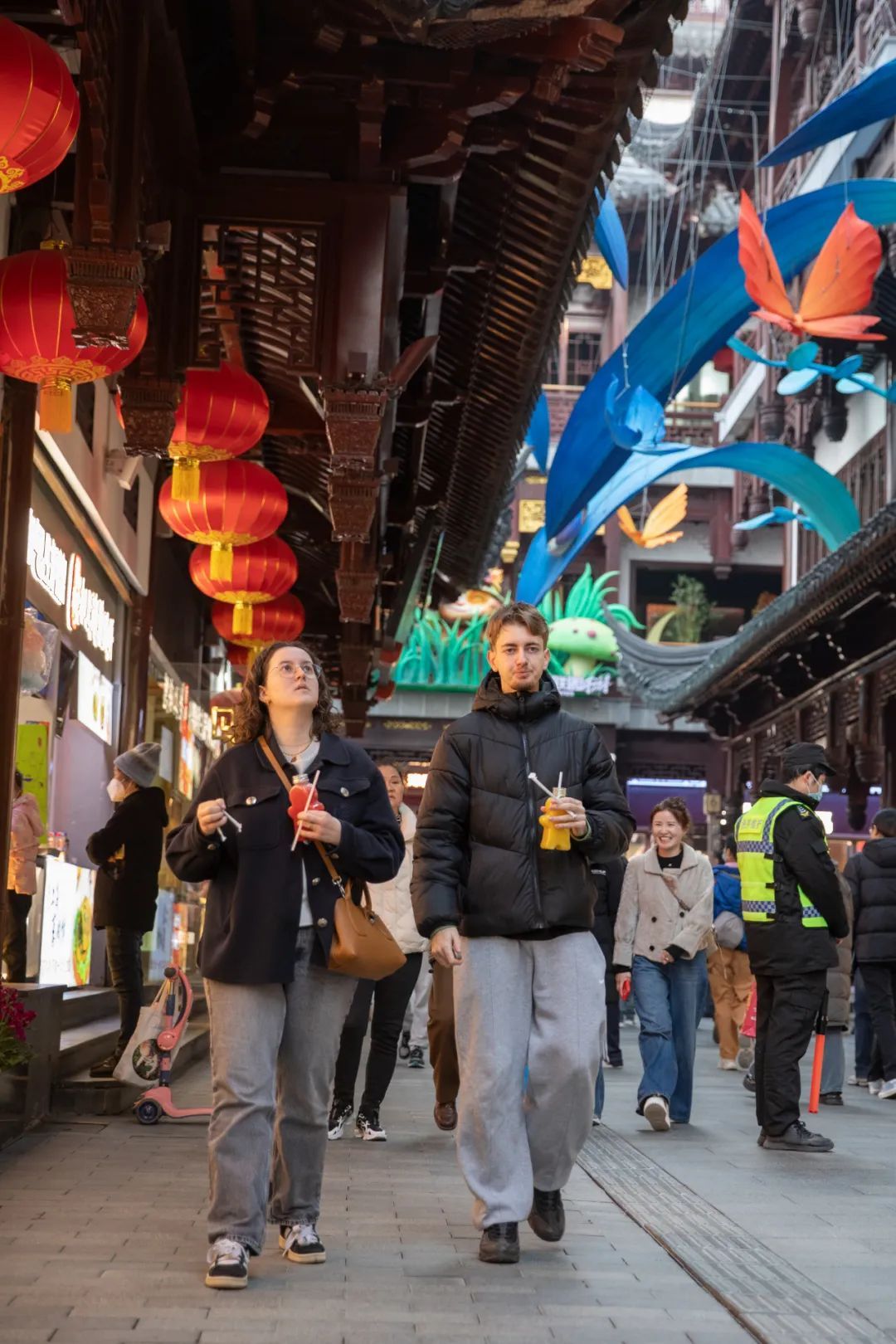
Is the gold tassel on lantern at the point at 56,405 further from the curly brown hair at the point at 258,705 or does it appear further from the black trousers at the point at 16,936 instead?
the black trousers at the point at 16,936

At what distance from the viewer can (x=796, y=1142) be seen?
27.5 feet

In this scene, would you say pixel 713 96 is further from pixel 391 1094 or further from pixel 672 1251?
pixel 672 1251

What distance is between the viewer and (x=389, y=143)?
802cm

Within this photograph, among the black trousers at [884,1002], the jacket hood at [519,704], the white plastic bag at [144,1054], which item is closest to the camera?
the jacket hood at [519,704]

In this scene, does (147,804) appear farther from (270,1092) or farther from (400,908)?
(270,1092)

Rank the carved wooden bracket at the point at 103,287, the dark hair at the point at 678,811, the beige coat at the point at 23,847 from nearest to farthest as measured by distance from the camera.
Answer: the carved wooden bracket at the point at 103,287, the dark hair at the point at 678,811, the beige coat at the point at 23,847

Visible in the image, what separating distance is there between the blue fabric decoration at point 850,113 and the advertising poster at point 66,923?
342 inches

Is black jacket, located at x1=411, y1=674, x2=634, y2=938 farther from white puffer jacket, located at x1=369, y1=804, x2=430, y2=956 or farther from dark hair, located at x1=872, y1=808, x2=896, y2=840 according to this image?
dark hair, located at x1=872, y1=808, x2=896, y2=840

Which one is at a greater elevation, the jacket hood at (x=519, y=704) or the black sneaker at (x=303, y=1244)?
the jacket hood at (x=519, y=704)

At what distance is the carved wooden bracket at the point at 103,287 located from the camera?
6.25 meters

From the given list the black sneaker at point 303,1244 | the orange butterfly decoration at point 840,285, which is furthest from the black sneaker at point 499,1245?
the orange butterfly decoration at point 840,285

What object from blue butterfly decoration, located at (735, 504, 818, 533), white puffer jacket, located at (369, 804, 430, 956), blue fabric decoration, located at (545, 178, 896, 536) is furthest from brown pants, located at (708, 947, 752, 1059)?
blue butterfly decoration, located at (735, 504, 818, 533)

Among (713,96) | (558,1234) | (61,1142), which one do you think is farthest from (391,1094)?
(713,96)

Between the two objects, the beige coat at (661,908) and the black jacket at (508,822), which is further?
the beige coat at (661,908)
